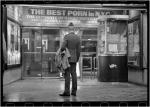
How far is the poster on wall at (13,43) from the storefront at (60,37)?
0.04m

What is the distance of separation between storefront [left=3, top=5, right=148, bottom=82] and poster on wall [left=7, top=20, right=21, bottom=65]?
0.04 m

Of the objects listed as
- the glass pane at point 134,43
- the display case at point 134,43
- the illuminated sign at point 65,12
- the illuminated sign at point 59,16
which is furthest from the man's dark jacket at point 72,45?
the illuminated sign at point 65,12

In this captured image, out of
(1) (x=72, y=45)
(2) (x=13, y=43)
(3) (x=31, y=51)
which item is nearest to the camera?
(1) (x=72, y=45)

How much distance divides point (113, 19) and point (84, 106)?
23.1ft

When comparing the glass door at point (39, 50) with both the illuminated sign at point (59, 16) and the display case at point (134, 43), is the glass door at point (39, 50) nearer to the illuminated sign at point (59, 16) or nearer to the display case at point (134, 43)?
the illuminated sign at point (59, 16)

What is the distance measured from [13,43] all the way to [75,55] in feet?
16.1

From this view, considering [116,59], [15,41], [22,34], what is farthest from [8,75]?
[116,59]

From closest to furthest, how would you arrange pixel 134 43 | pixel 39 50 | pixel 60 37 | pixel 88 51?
1. pixel 134 43
2. pixel 39 50
3. pixel 60 37
4. pixel 88 51

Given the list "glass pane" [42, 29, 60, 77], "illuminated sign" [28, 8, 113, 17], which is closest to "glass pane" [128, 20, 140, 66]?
"illuminated sign" [28, 8, 113, 17]

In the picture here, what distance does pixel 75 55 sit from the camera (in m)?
10.1

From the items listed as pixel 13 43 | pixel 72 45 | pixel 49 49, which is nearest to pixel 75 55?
pixel 72 45

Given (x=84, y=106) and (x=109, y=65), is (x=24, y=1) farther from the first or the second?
(x=109, y=65)

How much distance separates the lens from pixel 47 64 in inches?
672

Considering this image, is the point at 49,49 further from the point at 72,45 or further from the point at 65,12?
the point at 72,45
